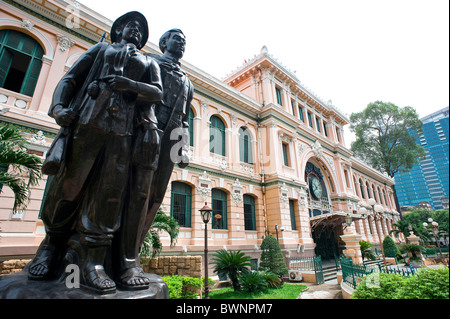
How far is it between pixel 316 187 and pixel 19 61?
20.3 m

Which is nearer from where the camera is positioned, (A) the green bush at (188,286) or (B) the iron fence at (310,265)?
(A) the green bush at (188,286)

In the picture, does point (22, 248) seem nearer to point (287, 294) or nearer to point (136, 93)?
point (136, 93)

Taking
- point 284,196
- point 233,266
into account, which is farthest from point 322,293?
point 284,196

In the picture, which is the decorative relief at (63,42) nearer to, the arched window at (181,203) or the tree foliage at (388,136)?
the arched window at (181,203)

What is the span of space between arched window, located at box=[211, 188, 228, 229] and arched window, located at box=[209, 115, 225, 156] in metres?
2.50

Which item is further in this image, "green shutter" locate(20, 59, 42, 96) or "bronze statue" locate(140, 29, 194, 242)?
"green shutter" locate(20, 59, 42, 96)

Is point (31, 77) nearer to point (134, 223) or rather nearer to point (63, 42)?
point (63, 42)

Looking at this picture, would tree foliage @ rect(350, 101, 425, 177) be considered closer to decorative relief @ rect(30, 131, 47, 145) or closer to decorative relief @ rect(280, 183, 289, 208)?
decorative relief @ rect(280, 183, 289, 208)

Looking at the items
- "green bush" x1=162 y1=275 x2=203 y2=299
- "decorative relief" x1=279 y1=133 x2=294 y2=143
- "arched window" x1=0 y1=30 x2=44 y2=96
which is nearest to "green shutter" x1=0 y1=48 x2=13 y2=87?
"arched window" x1=0 y1=30 x2=44 y2=96

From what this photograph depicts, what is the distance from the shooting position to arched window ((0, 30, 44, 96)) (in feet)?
28.0

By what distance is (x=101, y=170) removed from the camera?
1.97 metres

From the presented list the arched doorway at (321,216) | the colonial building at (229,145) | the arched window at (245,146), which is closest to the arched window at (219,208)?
the colonial building at (229,145)

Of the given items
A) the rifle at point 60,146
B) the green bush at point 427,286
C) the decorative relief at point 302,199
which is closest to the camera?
the rifle at point 60,146

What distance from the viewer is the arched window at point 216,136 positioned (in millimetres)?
14320
